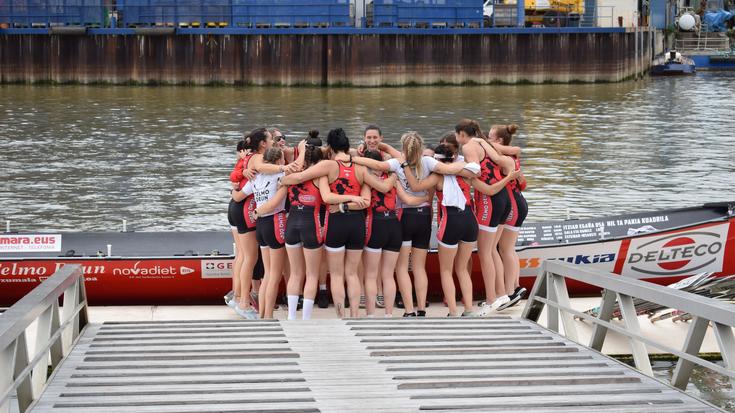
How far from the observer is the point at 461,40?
53.1 meters

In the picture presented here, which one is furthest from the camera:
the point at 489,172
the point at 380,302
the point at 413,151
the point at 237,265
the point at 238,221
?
the point at 380,302

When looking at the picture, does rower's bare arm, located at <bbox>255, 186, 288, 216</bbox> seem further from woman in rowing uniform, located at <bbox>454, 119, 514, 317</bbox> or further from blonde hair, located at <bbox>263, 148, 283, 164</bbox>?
woman in rowing uniform, located at <bbox>454, 119, 514, 317</bbox>

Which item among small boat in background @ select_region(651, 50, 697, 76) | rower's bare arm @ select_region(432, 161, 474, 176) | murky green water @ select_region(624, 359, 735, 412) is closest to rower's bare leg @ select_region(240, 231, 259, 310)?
rower's bare arm @ select_region(432, 161, 474, 176)

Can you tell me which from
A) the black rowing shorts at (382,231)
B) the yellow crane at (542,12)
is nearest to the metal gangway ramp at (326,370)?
the black rowing shorts at (382,231)

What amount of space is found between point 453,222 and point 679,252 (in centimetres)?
352

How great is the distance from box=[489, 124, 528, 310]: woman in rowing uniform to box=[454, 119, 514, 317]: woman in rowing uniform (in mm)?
137

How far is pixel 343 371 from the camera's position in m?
7.00

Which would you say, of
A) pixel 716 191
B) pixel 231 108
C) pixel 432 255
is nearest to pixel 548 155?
pixel 716 191

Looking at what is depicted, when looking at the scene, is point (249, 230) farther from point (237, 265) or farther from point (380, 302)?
point (380, 302)

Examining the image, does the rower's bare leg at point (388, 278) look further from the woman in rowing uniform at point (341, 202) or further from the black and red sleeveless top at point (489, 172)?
the black and red sleeveless top at point (489, 172)

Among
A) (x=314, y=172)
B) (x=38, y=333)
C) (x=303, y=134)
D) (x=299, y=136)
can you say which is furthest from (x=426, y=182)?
(x=303, y=134)

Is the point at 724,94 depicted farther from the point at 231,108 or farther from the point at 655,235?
the point at 655,235

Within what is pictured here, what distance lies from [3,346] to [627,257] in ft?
26.9

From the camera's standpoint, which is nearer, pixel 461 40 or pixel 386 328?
pixel 386 328
